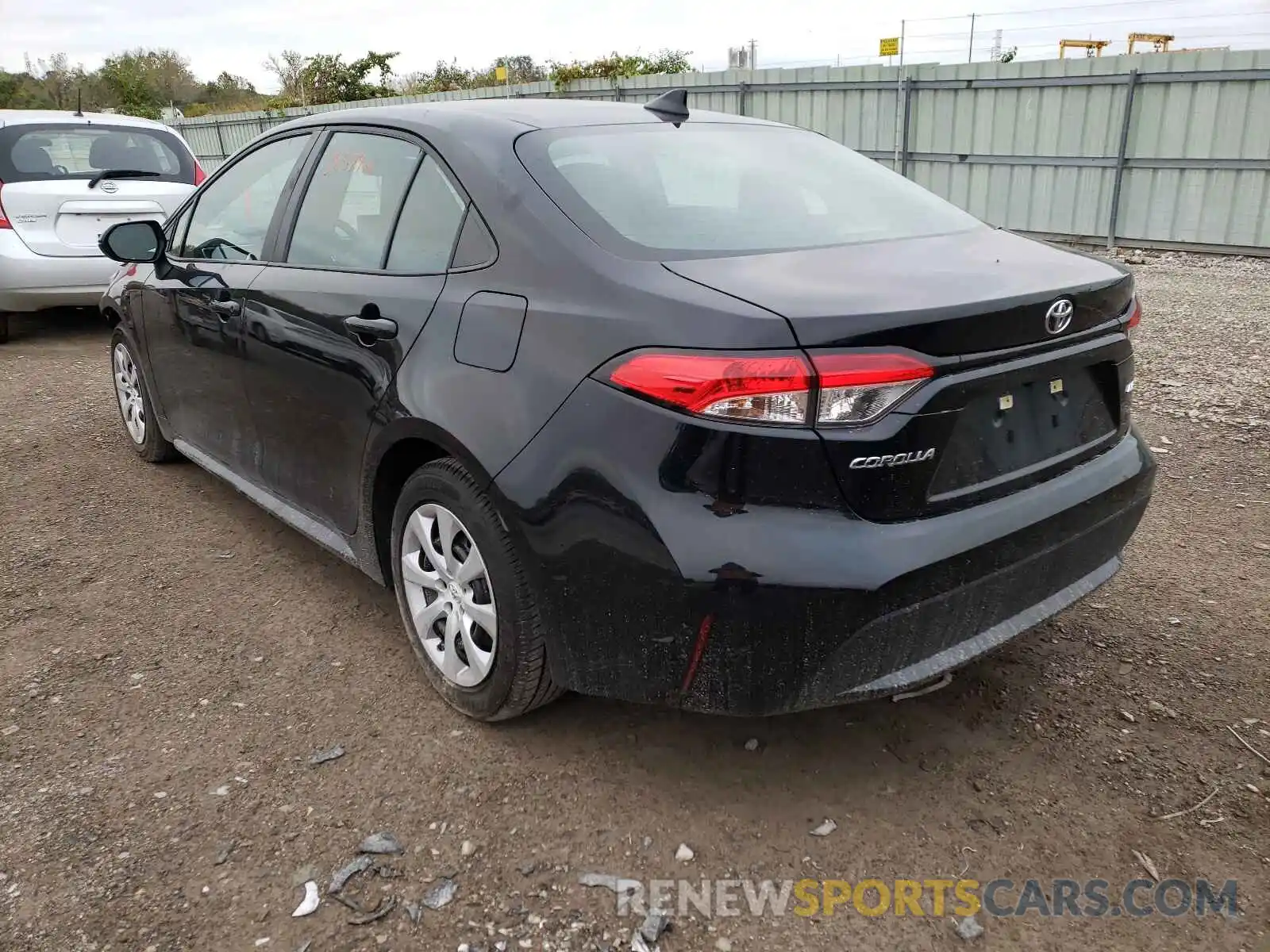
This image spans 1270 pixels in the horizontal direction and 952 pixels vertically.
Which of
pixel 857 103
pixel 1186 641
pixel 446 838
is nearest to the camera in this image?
pixel 446 838

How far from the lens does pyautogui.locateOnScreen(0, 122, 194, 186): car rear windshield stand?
745 centimetres

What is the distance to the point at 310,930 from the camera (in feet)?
6.81

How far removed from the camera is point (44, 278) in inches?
293

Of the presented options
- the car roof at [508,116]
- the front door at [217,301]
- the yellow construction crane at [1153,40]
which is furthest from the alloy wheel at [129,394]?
the yellow construction crane at [1153,40]

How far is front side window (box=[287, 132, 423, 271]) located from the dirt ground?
121cm

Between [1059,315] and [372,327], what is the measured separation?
1.76 metres

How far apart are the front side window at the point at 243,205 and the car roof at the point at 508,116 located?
0.27m

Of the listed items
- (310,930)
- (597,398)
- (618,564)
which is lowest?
(310,930)

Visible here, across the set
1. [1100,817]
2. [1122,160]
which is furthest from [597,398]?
[1122,160]

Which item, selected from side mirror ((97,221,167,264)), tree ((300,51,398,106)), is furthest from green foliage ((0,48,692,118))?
side mirror ((97,221,167,264))

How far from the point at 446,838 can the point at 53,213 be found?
706 cm

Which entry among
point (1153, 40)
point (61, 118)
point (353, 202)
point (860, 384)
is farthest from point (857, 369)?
point (1153, 40)

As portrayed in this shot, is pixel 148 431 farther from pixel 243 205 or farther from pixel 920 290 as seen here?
pixel 920 290

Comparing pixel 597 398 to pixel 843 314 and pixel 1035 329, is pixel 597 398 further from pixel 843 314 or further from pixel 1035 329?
pixel 1035 329
